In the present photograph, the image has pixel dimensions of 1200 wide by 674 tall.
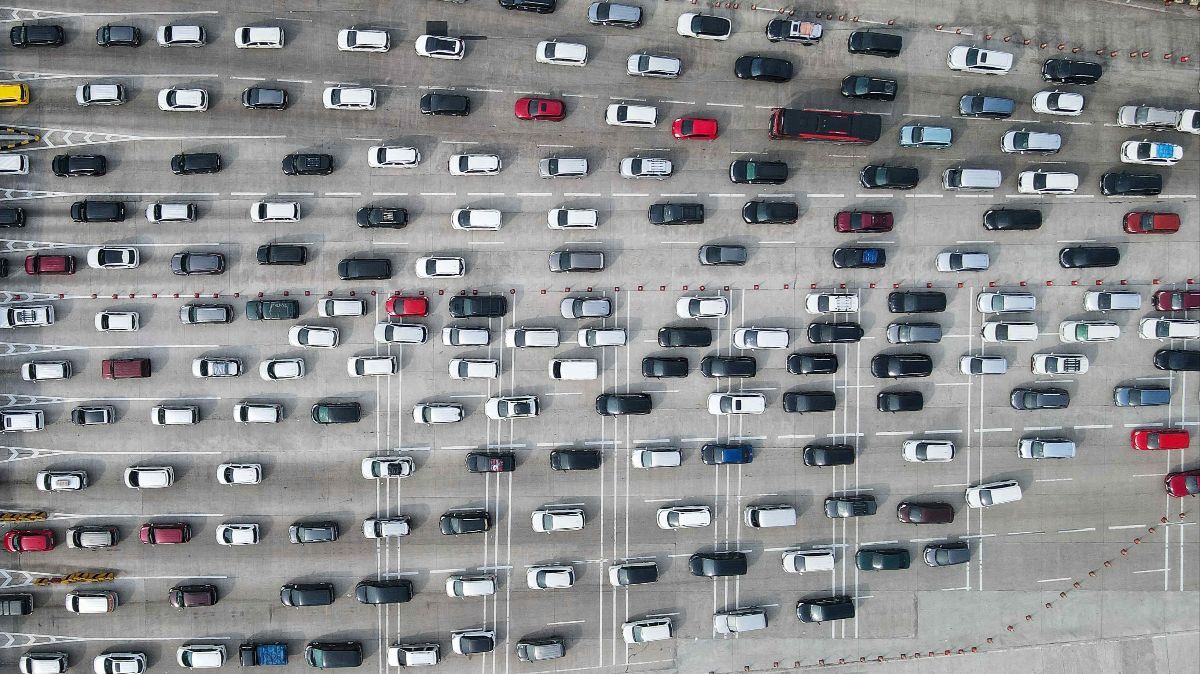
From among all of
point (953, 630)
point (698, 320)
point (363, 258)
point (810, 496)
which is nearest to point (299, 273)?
point (363, 258)

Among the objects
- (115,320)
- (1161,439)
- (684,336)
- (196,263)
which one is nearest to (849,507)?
(684,336)

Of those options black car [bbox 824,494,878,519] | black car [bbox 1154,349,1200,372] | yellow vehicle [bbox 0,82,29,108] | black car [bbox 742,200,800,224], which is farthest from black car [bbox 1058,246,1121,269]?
yellow vehicle [bbox 0,82,29,108]

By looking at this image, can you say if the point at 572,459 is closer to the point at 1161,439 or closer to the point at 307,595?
the point at 307,595

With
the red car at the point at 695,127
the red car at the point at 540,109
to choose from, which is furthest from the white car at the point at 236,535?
the red car at the point at 695,127

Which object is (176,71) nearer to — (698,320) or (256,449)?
(256,449)

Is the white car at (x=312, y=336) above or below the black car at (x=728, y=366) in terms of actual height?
above

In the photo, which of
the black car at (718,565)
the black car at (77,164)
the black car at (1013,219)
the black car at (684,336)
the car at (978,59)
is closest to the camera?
the black car at (77,164)

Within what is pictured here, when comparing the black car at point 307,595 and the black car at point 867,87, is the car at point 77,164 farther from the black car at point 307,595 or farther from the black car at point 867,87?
the black car at point 867,87
